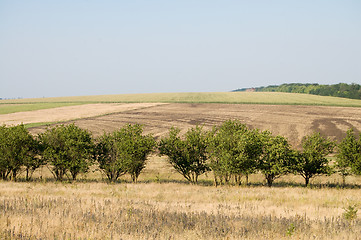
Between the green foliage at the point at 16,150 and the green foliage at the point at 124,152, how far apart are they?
670 cm

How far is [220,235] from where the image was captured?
36.4 feet

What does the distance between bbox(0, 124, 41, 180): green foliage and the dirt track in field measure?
3152 centimetres

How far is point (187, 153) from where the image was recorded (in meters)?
36.0

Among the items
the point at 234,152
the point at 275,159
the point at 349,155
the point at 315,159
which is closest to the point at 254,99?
the point at 349,155

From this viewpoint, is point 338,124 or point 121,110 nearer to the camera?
point 338,124

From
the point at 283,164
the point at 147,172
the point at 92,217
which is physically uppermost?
the point at 92,217

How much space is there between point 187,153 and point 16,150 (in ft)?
58.2

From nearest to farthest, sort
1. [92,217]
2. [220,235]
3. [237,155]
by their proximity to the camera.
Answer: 1. [220,235]
2. [92,217]
3. [237,155]

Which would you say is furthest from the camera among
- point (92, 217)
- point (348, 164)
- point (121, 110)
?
point (121, 110)

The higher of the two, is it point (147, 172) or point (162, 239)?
point (162, 239)

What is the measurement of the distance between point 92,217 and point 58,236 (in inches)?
114

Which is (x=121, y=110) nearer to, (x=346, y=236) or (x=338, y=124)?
(x=338, y=124)

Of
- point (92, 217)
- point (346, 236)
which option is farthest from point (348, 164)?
point (92, 217)

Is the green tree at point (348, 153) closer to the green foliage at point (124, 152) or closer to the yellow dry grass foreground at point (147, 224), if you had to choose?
the green foliage at point (124, 152)
